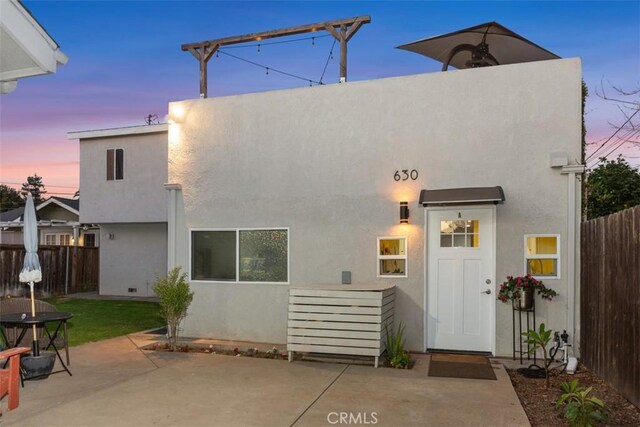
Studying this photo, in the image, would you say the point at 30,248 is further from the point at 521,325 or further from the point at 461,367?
the point at 521,325

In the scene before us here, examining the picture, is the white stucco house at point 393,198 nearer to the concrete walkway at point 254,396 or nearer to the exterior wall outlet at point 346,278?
the exterior wall outlet at point 346,278

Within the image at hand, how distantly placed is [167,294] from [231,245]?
1.55 meters

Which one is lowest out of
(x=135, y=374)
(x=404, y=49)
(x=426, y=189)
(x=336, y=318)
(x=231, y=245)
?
(x=135, y=374)

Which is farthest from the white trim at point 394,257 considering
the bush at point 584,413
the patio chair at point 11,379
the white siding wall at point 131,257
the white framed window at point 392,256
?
the white siding wall at point 131,257

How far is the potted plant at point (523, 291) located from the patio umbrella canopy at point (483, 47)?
458 cm

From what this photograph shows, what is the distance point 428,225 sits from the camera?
26.0 ft

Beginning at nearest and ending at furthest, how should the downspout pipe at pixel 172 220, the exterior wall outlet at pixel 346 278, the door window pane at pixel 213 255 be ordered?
1. the exterior wall outlet at pixel 346 278
2. the door window pane at pixel 213 255
3. the downspout pipe at pixel 172 220

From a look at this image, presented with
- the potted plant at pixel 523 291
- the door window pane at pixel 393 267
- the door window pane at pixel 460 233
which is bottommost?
the potted plant at pixel 523 291

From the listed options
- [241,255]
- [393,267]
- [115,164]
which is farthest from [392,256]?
[115,164]

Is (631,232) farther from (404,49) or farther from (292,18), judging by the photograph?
(292,18)

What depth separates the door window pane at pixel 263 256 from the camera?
8.76 m

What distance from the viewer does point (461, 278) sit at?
7.73m

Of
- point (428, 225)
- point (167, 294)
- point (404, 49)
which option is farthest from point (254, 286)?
point (404, 49)

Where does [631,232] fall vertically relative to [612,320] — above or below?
above
